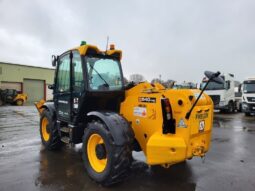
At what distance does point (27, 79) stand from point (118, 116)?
35249mm

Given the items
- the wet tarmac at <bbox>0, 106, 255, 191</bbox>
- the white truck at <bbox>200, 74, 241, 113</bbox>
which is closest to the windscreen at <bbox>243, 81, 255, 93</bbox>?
the white truck at <bbox>200, 74, 241, 113</bbox>

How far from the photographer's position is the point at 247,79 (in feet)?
56.2

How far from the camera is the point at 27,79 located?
36688 millimetres

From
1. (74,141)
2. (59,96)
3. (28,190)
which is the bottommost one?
(28,190)

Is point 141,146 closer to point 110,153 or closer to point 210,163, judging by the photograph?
point 110,153

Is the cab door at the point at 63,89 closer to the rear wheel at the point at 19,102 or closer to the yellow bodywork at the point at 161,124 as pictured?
the yellow bodywork at the point at 161,124

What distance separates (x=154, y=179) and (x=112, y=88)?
6.24 ft

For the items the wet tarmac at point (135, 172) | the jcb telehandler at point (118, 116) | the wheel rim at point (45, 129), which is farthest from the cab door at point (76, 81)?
the wheel rim at point (45, 129)

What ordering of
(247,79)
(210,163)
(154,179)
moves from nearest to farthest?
(154,179)
(210,163)
(247,79)

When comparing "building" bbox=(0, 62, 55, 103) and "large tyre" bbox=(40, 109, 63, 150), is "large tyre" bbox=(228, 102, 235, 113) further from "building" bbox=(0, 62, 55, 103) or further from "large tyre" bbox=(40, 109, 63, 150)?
"building" bbox=(0, 62, 55, 103)

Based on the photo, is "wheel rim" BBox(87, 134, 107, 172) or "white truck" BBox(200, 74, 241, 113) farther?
"white truck" BBox(200, 74, 241, 113)

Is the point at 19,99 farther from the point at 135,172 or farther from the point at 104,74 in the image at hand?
the point at 135,172

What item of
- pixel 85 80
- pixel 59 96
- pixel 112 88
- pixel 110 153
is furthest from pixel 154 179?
pixel 59 96

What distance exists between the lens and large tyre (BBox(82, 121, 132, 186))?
408cm
